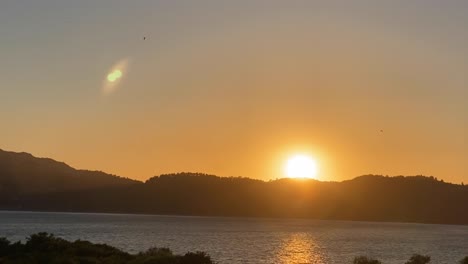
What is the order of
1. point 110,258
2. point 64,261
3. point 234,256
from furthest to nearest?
point 234,256, point 110,258, point 64,261

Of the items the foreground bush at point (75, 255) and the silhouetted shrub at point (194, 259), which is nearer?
the silhouetted shrub at point (194, 259)

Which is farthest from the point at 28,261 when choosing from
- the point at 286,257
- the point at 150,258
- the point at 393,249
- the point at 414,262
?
the point at 393,249

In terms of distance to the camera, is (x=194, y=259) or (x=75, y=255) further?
(x=75, y=255)

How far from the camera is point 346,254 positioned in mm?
156250

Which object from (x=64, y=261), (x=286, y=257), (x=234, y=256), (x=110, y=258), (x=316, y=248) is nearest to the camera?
(x=64, y=261)

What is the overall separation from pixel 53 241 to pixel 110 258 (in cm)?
1190

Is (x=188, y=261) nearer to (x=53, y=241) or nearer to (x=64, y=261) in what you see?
(x=64, y=261)

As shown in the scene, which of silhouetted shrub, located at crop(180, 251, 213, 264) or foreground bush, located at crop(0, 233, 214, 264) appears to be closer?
silhouetted shrub, located at crop(180, 251, 213, 264)

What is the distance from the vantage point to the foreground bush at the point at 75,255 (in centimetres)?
6234

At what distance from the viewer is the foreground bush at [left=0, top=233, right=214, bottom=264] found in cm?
6234

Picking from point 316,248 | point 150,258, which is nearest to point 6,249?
point 150,258

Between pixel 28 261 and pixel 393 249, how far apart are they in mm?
134320

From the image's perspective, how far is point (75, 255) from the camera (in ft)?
230

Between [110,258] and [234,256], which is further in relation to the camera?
[234,256]
